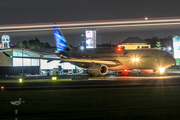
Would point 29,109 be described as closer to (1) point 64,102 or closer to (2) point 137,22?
(1) point 64,102

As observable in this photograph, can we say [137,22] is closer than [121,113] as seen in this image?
No

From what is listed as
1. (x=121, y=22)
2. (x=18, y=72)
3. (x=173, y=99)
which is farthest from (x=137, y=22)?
(x=173, y=99)

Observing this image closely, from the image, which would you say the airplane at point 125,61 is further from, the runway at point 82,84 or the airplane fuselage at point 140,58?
the runway at point 82,84

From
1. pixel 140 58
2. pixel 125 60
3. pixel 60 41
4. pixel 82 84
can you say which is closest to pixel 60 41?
pixel 60 41

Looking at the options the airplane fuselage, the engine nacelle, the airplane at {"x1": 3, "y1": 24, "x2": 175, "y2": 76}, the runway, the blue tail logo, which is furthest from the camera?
the blue tail logo

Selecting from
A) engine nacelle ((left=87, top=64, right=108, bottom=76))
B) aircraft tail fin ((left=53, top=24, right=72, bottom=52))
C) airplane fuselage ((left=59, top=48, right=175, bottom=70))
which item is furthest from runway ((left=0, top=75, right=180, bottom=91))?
aircraft tail fin ((left=53, top=24, right=72, bottom=52))

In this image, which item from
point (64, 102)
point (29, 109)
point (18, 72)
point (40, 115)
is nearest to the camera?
point (40, 115)

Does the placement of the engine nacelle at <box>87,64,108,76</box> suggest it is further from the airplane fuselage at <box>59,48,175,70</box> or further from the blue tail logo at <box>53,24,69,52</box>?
the blue tail logo at <box>53,24,69,52</box>

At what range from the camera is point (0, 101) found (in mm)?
17453

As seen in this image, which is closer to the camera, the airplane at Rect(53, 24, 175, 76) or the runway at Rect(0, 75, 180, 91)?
the runway at Rect(0, 75, 180, 91)

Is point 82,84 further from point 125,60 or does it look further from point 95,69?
point 125,60

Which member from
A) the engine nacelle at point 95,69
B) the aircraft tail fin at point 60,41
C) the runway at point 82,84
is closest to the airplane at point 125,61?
the engine nacelle at point 95,69

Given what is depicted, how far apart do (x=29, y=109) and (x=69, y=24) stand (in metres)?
46.4

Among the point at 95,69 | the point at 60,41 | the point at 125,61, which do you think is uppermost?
the point at 60,41
